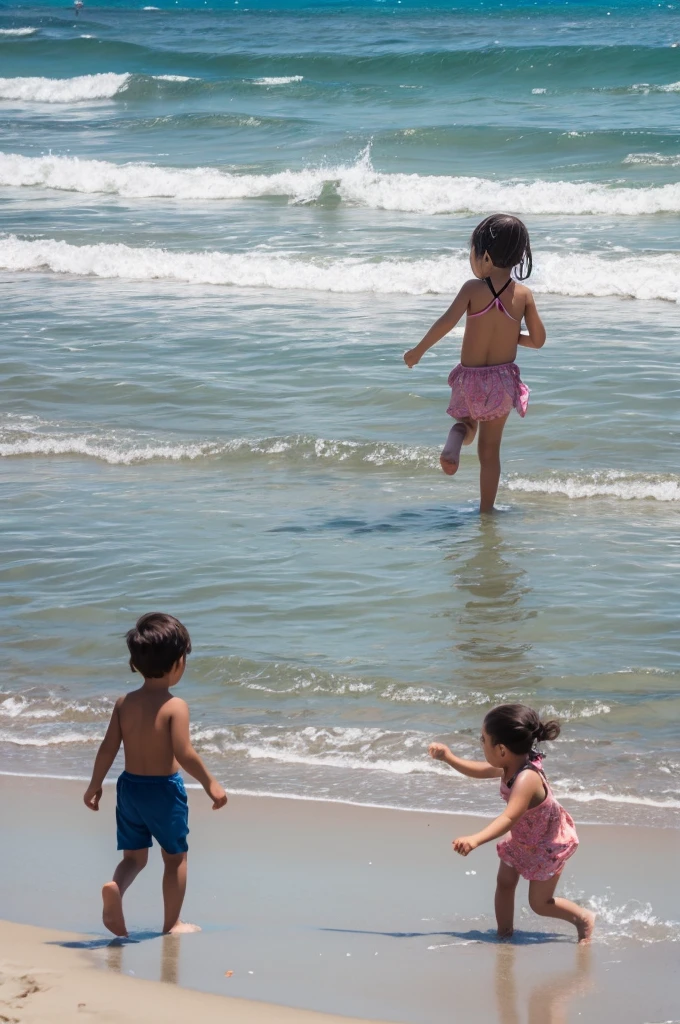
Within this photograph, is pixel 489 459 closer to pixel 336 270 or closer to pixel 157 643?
pixel 157 643

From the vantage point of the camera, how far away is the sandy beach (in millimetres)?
2936

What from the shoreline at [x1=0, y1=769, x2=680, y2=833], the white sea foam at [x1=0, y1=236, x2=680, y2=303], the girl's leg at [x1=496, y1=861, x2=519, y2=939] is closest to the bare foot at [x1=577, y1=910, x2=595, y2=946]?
the girl's leg at [x1=496, y1=861, x2=519, y2=939]

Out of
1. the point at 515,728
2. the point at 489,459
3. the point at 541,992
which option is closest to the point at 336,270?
the point at 489,459

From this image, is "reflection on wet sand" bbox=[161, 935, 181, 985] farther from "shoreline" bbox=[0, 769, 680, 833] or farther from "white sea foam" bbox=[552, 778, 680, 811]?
"white sea foam" bbox=[552, 778, 680, 811]

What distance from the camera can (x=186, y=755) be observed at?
3.31 meters

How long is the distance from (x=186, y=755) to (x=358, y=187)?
15786mm

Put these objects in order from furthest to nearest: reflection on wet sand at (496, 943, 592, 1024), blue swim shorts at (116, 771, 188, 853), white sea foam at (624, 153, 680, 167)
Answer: white sea foam at (624, 153, 680, 167) < blue swim shorts at (116, 771, 188, 853) < reflection on wet sand at (496, 943, 592, 1024)

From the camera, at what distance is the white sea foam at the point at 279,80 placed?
94.5 feet

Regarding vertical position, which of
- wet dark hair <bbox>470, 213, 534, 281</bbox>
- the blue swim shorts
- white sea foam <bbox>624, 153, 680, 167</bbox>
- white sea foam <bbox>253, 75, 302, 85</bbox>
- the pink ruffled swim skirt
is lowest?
the blue swim shorts

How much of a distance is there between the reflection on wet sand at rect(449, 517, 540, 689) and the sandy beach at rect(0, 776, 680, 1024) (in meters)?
1.19

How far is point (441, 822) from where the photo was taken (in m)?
3.92

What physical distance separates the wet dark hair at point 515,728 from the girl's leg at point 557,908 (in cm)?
35

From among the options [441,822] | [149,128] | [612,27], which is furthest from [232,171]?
[612,27]

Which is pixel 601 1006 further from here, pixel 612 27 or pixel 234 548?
pixel 612 27
